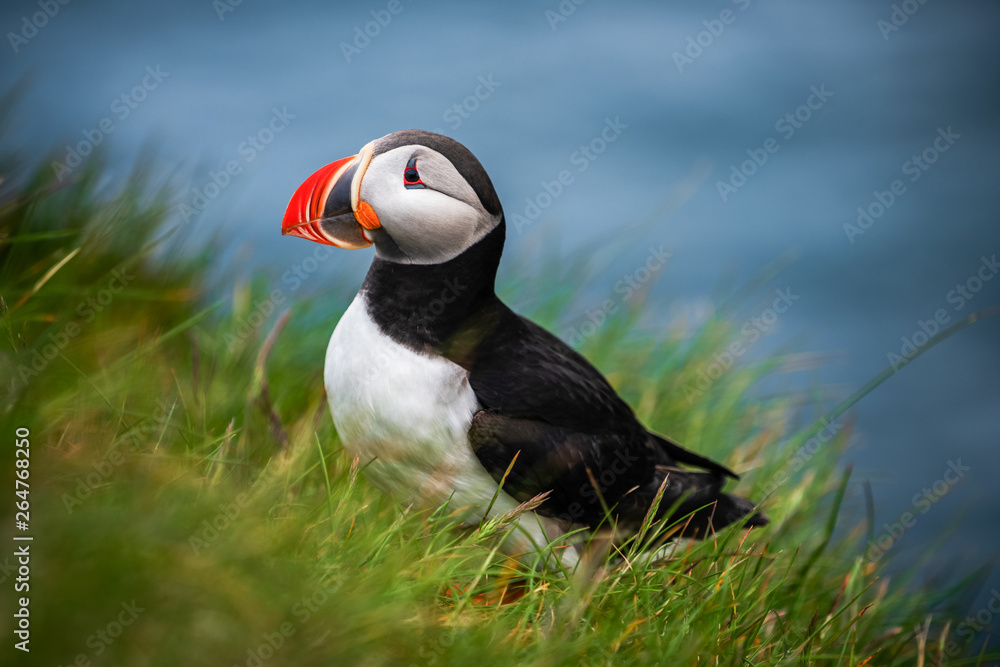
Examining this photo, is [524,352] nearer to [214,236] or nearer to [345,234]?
[345,234]

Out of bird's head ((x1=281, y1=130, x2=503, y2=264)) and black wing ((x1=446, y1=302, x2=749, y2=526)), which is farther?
black wing ((x1=446, y1=302, x2=749, y2=526))

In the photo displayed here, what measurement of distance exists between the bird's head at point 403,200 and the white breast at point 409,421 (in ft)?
1.15

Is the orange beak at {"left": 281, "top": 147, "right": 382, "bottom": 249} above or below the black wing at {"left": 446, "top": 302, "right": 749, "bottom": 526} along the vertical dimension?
above

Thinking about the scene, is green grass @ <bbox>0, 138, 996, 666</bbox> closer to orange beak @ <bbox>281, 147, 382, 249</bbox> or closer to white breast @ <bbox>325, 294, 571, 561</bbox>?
white breast @ <bbox>325, 294, 571, 561</bbox>

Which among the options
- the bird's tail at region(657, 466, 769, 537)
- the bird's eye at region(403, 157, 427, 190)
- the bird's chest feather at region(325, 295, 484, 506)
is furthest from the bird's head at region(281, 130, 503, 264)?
the bird's tail at region(657, 466, 769, 537)

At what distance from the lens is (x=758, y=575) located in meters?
Answer: 3.11

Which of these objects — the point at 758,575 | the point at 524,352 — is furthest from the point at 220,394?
the point at 758,575

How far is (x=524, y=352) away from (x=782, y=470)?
90.1 inches

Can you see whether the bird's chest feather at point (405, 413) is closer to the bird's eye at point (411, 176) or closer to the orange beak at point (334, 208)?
the orange beak at point (334, 208)

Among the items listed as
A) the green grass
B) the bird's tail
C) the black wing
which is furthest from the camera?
the bird's tail

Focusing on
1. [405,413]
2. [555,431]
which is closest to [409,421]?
[405,413]

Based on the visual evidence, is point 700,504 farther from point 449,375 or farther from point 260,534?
point 260,534

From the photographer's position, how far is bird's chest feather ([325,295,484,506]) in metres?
2.96

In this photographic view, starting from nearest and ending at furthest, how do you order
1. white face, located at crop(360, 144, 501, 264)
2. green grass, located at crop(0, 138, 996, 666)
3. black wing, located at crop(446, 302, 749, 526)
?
green grass, located at crop(0, 138, 996, 666)
white face, located at crop(360, 144, 501, 264)
black wing, located at crop(446, 302, 749, 526)
